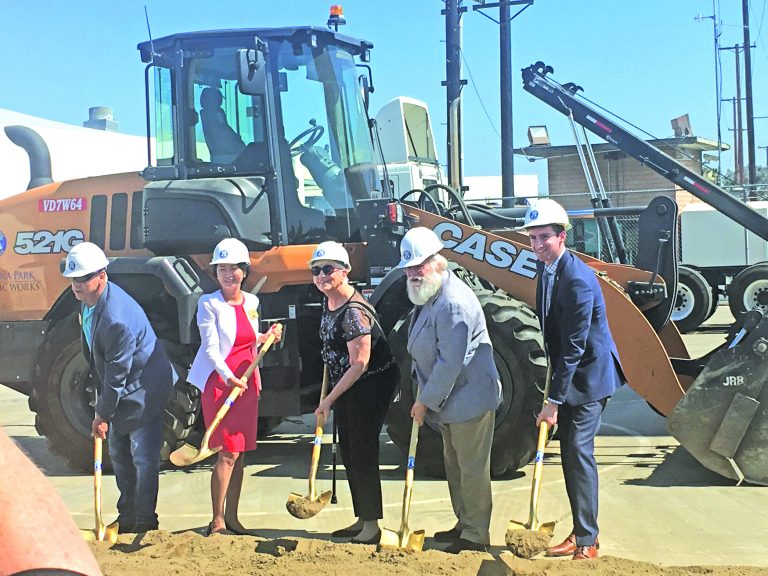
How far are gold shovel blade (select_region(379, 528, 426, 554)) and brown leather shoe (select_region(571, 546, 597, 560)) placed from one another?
827 millimetres

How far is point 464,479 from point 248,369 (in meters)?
1.45

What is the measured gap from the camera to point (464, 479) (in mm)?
5027

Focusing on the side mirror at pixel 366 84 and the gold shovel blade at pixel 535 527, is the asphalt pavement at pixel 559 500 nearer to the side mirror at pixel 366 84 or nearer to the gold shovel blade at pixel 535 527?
the gold shovel blade at pixel 535 527

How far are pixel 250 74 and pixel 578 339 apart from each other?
3315mm

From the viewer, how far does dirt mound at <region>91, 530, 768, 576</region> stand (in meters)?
4.48

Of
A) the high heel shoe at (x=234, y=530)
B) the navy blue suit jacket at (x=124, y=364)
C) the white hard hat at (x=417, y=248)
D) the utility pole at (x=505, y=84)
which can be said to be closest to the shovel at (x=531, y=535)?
the white hard hat at (x=417, y=248)

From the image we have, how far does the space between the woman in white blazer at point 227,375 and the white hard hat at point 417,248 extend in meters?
1.10

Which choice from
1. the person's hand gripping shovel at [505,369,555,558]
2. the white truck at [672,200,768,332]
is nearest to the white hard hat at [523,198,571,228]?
the person's hand gripping shovel at [505,369,555,558]

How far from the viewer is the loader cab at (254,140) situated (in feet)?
23.7

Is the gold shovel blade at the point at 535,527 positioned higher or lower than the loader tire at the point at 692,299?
lower

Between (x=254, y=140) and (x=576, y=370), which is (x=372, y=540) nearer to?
(x=576, y=370)

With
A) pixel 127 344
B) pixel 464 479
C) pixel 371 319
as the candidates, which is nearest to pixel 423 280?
pixel 371 319

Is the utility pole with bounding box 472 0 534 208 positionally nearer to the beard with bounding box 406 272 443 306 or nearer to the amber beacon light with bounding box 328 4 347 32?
the amber beacon light with bounding box 328 4 347 32

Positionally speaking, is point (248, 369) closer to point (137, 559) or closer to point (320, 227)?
point (137, 559)
